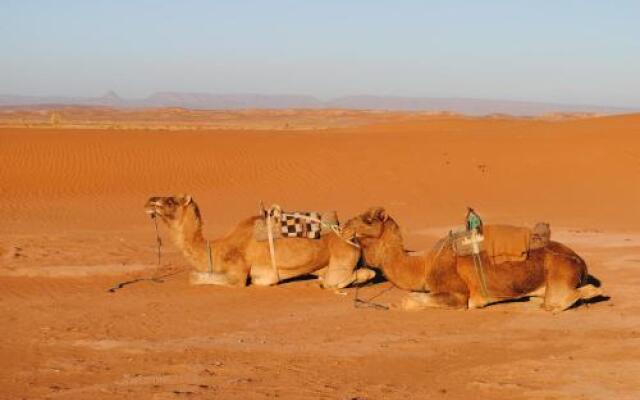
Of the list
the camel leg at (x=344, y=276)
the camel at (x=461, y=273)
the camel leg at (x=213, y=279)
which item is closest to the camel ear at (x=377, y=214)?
the camel at (x=461, y=273)

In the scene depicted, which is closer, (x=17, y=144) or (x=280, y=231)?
(x=280, y=231)

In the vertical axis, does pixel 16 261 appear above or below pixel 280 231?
below

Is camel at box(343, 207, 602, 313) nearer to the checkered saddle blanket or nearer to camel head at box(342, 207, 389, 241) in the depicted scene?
camel head at box(342, 207, 389, 241)

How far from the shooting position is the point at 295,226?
39.6ft

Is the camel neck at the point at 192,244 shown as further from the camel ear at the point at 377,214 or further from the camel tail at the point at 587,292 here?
the camel tail at the point at 587,292

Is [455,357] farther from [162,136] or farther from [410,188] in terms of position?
[162,136]

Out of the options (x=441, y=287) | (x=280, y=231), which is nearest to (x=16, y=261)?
(x=280, y=231)

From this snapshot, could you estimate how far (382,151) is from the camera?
3347 cm

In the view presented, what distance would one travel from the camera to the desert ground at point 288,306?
7.70 metres

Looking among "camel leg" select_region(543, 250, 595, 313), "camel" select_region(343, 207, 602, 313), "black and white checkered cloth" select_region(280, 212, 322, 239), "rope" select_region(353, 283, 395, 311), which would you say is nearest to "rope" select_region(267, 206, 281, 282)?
"black and white checkered cloth" select_region(280, 212, 322, 239)

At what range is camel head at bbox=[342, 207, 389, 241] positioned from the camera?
10.4m

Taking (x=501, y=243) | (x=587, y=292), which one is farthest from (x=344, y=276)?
(x=587, y=292)

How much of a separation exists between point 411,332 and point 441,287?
1.03 m

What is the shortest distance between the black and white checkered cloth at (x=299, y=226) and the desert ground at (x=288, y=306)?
714 mm
